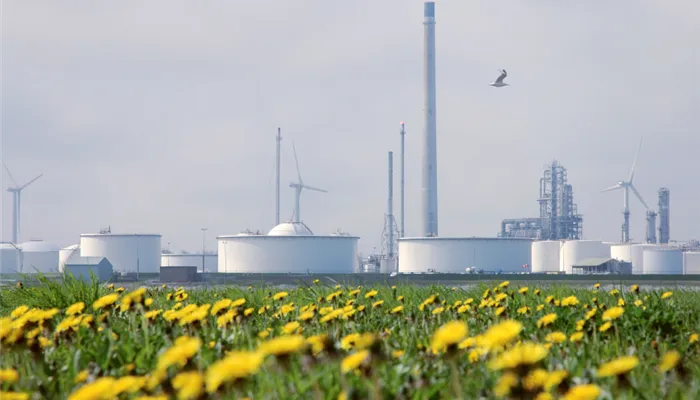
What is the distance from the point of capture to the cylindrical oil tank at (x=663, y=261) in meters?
96.4

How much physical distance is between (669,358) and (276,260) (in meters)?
85.8

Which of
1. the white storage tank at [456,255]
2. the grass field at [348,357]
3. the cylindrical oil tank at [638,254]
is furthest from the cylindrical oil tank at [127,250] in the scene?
the grass field at [348,357]

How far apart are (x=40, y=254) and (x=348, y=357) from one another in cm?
11818

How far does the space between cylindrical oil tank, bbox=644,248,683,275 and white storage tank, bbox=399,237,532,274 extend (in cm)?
2067

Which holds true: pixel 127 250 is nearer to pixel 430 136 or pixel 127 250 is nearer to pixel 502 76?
pixel 430 136

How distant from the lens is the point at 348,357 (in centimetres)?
319

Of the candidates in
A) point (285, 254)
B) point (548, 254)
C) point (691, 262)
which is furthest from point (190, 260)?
point (691, 262)

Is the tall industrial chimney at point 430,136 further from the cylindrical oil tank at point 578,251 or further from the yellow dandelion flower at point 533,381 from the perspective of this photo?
the yellow dandelion flower at point 533,381

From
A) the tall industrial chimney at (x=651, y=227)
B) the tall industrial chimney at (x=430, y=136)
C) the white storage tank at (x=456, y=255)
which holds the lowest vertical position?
the white storage tank at (x=456, y=255)

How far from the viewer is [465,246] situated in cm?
8281

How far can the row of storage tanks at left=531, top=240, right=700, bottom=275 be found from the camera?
96.0 metres

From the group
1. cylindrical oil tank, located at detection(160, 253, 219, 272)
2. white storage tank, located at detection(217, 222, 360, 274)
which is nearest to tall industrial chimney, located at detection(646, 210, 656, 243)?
white storage tank, located at detection(217, 222, 360, 274)

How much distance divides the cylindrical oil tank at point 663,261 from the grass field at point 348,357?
309 ft

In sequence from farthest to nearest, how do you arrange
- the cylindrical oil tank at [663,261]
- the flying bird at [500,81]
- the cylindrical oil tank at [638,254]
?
1. the cylindrical oil tank at [638,254]
2. the cylindrical oil tank at [663,261]
3. the flying bird at [500,81]
